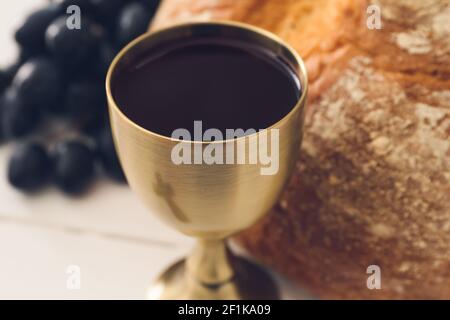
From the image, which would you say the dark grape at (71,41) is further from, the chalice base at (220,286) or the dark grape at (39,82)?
the chalice base at (220,286)

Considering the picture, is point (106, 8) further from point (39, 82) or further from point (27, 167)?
point (27, 167)

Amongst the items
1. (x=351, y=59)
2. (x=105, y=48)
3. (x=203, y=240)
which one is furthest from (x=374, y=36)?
(x=105, y=48)

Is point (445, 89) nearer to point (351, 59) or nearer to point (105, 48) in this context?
point (351, 59)

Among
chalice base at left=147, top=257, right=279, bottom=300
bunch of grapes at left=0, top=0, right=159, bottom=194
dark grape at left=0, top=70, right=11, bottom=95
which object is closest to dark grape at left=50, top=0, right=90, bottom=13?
bunch of grapes at left=0, top=0, right=159, bottom=194

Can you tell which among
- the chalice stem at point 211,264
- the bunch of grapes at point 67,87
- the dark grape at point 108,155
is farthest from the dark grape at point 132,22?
the chalice stem at point 211,264

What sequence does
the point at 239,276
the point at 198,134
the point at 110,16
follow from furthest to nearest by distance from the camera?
1. the point at 110,16
2. the point at 239,276
3. the point at 198,134

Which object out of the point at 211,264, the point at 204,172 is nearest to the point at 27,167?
the point at 211,264

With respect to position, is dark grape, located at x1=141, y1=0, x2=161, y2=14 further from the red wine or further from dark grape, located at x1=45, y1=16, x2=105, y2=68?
the red wine
